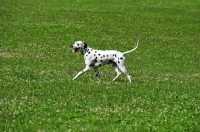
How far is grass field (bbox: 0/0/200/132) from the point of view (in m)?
11.7

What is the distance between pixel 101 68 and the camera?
26266 millimetres

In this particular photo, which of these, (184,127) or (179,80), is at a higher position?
(184,127)

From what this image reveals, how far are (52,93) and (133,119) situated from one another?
4519mm

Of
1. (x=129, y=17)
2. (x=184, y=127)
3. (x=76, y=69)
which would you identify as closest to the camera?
(x=184, y=127)

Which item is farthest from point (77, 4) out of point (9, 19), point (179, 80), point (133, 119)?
point (133, 119)

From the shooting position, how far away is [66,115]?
11.8 metres

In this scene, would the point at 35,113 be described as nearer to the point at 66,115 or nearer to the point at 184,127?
the point at 66,115

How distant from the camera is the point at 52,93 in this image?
1517 centimetres

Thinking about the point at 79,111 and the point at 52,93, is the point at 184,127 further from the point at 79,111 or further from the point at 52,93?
the point at 52,93

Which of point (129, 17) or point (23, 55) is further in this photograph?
point (129, 17)

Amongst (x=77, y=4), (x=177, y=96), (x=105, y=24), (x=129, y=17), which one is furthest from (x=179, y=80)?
(x=77, y=4)

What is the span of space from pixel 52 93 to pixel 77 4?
1681 inches

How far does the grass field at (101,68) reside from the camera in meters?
11.7

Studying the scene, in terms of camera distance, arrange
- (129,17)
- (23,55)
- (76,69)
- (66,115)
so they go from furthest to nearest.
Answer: (129,17) → (23,55) → (76,69) → (66,115)
